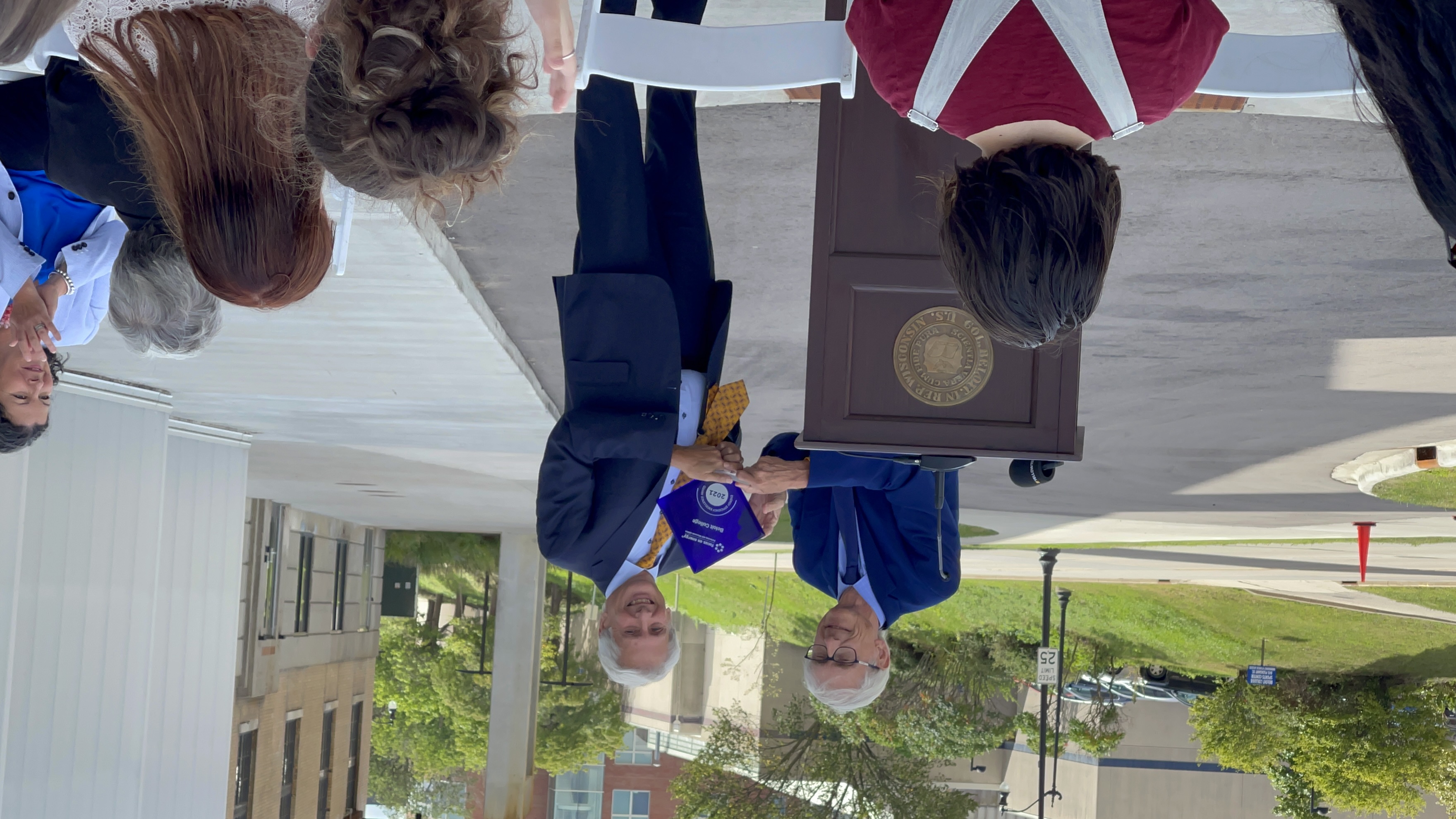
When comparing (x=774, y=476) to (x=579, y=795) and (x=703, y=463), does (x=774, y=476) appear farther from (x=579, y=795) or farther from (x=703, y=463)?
(x=579, y=795)

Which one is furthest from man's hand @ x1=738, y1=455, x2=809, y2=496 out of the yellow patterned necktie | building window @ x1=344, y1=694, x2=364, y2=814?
building window @ x1=344, y1=694, x2=364, y2=814

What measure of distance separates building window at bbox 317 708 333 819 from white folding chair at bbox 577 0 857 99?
16.2 meters

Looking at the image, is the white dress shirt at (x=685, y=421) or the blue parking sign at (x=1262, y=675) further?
the blue parking sign at (x=1262, y=675)

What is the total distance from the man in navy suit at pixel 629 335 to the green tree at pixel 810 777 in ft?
45.3

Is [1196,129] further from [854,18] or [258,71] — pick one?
[258,71]

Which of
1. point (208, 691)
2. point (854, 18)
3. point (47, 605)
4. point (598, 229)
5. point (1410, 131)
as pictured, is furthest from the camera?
point (208, 691)

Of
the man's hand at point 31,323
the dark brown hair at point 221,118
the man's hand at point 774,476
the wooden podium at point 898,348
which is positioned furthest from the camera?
the man's hand at point 774,476

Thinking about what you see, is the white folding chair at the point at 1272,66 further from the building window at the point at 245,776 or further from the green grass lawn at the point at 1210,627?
the green grass lawn at the point at 1210,627

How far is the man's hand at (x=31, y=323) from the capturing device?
2.78 metres

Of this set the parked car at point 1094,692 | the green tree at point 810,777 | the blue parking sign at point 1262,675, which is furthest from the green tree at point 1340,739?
the green tree at point 810,777

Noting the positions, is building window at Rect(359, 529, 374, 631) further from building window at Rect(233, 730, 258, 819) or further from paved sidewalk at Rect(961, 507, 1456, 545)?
paved sidewalk at Rect(961, 507, 1456, 545)

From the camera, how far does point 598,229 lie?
323 centimetres

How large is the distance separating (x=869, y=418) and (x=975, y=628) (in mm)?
16065

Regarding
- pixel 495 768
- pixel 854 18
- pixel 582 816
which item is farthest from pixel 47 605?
pixel 582 816
